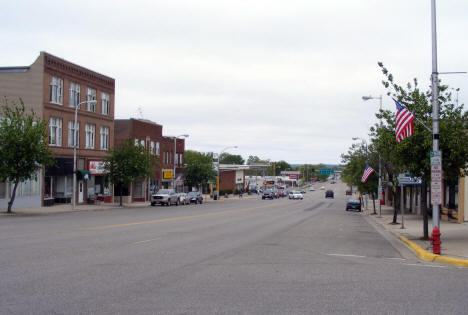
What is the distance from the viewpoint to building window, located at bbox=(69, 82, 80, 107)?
47438 mm

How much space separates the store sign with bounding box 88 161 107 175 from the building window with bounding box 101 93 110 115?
559 centimetres

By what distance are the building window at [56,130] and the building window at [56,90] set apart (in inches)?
63.4

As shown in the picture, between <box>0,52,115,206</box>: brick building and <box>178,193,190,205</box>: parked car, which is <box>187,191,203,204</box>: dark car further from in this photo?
<box>0,52,115,206</box>: brick building

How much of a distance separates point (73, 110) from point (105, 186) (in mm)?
8843

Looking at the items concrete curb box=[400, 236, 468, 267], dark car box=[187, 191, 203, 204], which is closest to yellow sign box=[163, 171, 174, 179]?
dark car box=[187, 191, 203, 204]

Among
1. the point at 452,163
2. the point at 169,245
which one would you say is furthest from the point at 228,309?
the point at 452,163

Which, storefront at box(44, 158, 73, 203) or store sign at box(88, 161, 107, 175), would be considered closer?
storefront at box(44, 158, 73, 203)

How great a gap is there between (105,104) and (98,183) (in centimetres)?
832

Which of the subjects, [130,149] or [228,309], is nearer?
[228,309]

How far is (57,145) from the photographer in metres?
45.2

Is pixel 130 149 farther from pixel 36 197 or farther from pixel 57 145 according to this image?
pixel 36 197

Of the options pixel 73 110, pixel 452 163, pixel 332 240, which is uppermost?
pixel 73 110

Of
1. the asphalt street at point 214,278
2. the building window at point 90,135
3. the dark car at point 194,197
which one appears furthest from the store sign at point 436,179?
the dark car at point 194,197

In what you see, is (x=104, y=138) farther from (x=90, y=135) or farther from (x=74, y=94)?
(x=74, y=94)
